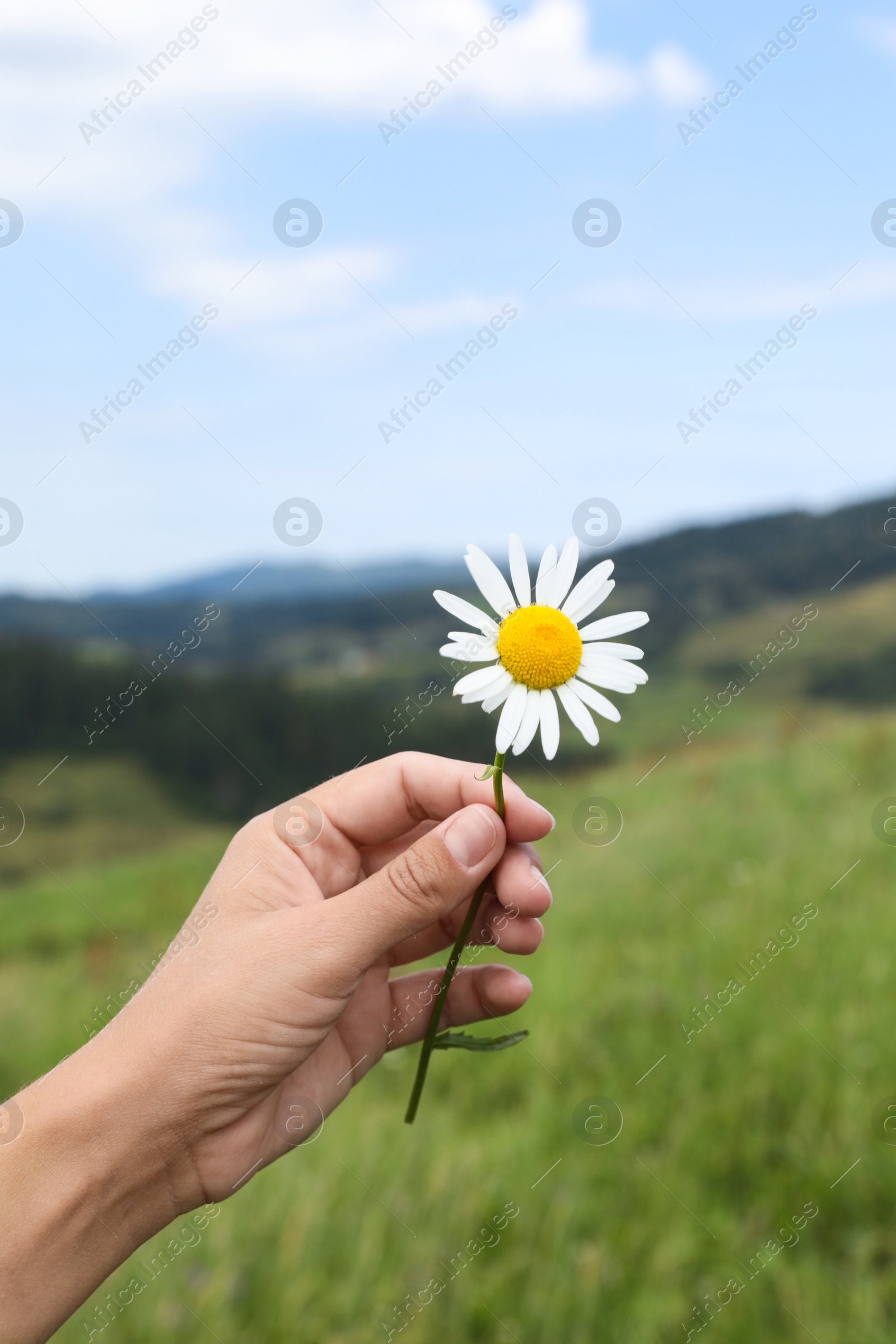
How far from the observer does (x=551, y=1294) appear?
285 cm

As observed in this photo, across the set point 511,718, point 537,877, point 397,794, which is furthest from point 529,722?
point 397,794

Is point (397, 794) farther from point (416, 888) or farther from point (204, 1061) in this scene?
point (204, 1061)

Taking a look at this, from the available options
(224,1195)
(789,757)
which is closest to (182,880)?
(789,757)

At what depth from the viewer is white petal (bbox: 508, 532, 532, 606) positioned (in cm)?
165

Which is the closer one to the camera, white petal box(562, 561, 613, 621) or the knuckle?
white petal box(562, 561, 613, 621)

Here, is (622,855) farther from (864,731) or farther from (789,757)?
(864,731)

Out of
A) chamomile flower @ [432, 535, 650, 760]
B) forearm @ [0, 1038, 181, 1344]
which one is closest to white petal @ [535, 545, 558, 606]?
chamomile flower @ [432, 535, 650, 760]

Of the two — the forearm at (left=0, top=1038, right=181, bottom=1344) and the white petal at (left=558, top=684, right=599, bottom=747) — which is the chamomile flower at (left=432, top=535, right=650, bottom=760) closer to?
the white petal at (left=558, top=684, right=599, bottom=747)

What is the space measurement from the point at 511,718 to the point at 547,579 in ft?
0.90

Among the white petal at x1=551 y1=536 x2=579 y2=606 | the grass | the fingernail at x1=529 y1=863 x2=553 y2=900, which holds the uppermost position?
the white petal at x1=551 y1=536 x2=579 y2=606

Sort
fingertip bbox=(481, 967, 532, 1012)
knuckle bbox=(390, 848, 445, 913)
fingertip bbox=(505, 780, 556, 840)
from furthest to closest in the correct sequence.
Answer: fingertip bbox=(481, 967, 532, 1012)
fingertip bbox=(505, 780, 556, 840)
knuckle bbox=(390, 848, 445, 913)

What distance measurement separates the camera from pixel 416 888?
69.6 inches

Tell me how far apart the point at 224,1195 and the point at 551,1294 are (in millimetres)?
1341

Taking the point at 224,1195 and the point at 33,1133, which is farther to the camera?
the point at 224,1195
